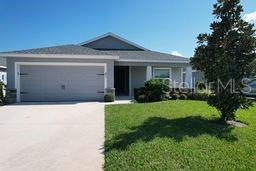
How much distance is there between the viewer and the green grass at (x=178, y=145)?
16.6ft

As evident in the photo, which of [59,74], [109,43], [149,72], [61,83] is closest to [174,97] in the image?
[149,72]

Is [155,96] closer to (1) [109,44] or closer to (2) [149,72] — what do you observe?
(2) [149,72]

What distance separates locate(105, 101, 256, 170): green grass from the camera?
5047mm

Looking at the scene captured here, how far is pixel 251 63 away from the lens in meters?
8.27

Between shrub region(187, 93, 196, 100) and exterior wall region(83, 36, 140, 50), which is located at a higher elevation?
exterior wall region(83, 36, 140, 50)

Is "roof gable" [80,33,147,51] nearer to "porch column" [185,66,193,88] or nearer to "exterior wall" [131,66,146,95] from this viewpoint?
"exterior wall" [131,66,146,95]

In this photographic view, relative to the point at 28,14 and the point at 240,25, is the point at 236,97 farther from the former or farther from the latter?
the point at 28,14

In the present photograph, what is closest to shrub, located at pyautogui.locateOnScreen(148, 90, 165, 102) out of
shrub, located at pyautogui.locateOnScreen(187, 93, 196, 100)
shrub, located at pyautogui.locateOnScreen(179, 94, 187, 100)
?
shrub, located at pyautogui.locateOnScreen(179, 94, 187, 100)

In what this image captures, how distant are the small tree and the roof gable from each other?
14.7 metres

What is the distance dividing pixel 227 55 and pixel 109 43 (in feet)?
52.1

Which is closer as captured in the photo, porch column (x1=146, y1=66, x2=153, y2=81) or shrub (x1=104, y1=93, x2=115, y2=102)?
shrub (x1=104, y1=93, x2=115, y2=102)

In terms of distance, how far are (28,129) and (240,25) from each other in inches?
319

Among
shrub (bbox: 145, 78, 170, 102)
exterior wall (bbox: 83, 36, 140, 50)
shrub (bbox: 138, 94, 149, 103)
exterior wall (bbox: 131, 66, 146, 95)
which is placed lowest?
shrub (bbox: 138, 94, 149, 103)

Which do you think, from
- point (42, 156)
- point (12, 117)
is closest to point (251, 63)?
point (42, 156)
